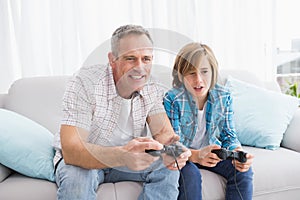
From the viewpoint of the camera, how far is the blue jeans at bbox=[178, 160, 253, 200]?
4.73 ft

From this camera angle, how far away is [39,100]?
1867 mm

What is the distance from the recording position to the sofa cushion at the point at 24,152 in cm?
147

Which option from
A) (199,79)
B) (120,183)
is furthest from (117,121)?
(120,183)

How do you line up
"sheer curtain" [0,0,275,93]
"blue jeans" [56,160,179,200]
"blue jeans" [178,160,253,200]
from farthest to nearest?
"sheer curtain" [0,0,275,93], "blue jeans" [178,160,253,200], "blue jeans" [56,160,179,200]

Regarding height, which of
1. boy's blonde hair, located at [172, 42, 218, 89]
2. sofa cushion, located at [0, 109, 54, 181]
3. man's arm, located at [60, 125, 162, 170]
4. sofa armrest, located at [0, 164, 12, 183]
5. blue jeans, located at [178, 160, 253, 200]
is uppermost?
boy's blonde hair, located at [172, 42, 218, 89]

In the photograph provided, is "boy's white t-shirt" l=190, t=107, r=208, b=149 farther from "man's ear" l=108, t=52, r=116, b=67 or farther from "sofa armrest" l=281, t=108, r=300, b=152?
"sofa armrest" l=281, t=108, r=300, b=152

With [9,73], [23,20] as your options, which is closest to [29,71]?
[9,73]

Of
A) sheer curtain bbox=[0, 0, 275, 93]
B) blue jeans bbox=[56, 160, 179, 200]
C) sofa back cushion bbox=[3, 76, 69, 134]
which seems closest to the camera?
blue jeans bbox=[56, 160, 179, 200]

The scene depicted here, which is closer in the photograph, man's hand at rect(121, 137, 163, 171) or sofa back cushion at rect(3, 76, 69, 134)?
man's hand at rect(121, 137, 163, 171)

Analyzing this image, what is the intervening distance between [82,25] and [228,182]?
1.48 meters

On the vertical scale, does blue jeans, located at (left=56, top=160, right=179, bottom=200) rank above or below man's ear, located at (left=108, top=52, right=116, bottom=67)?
below

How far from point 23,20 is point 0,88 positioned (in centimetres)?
45

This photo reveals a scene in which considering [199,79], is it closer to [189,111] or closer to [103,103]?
[189,111]

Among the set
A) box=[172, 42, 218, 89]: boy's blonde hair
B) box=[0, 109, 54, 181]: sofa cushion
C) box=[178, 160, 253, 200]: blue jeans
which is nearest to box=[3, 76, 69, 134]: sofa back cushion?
box=[0, 109, 54, 181]: sofa cushion
